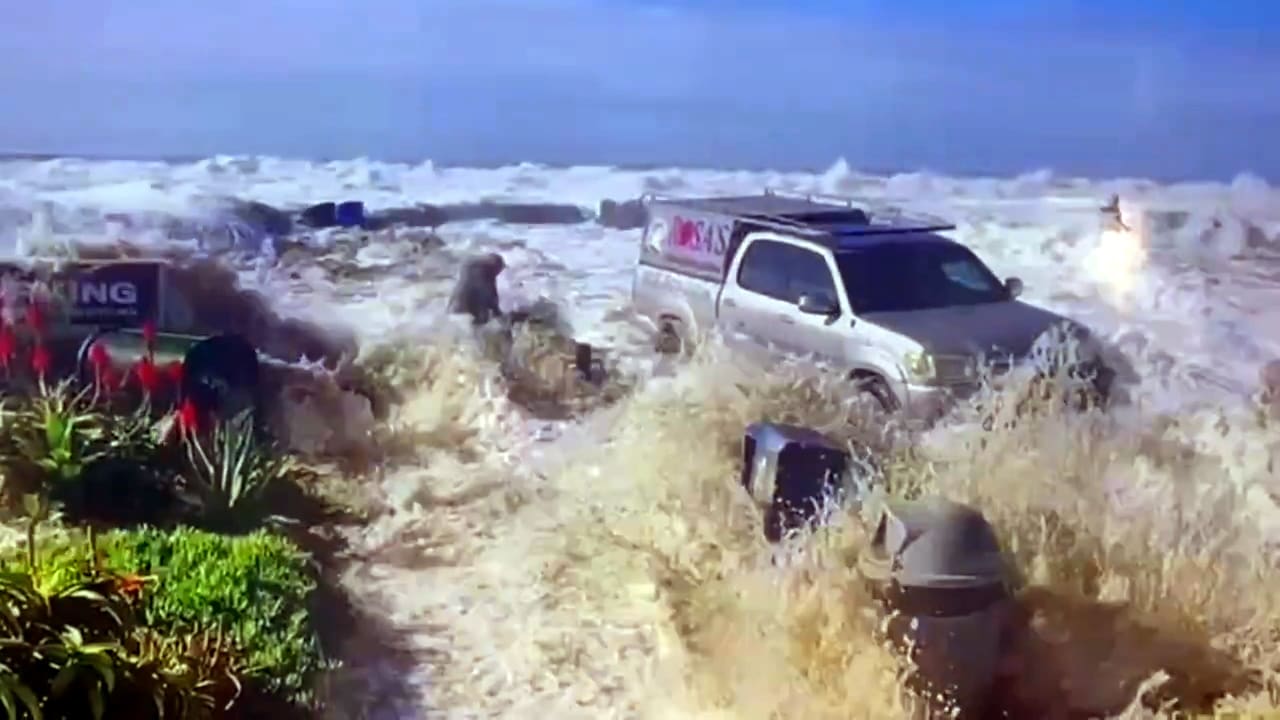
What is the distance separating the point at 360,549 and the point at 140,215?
22.5 inches

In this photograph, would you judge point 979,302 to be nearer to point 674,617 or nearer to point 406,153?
point 674,617

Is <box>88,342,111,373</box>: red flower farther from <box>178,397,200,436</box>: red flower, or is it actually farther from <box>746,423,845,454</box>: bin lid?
<box>746,423,845,454</box>: bin lid

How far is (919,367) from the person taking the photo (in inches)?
84.7

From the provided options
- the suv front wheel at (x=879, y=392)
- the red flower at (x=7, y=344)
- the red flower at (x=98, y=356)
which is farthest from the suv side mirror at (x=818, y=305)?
the red flower at (x=7, y=344)

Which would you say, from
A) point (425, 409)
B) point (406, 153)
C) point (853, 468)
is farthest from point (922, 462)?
point (406, 153)

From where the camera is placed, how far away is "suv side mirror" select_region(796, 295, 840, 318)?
2195 mm

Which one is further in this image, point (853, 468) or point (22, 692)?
point (853, 468)

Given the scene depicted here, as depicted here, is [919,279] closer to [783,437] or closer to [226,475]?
[783,437]

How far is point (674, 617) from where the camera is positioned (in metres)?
2.12

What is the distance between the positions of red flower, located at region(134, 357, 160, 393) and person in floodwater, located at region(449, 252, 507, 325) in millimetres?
424

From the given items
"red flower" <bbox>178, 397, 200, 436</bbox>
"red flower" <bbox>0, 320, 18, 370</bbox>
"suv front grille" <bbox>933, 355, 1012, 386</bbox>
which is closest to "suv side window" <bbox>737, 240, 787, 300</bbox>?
"suv front grille" <bbox>933, 355, 1012, 386</bbox>

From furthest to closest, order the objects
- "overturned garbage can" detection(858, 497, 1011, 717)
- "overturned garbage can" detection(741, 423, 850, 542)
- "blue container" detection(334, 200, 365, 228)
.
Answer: "blue container" detection(334, 200, 365, 228) → "overturned garbage can" detection(741, 423, 850, 542) → "overturned garbage can" detection(858, 497, 1011, 717)

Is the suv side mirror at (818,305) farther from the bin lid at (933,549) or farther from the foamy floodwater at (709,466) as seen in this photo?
the bin lid at (933,549)

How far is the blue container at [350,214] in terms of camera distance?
2238 millimetres
